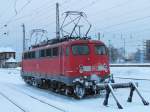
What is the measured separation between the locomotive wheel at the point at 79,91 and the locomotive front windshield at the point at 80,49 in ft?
5.64

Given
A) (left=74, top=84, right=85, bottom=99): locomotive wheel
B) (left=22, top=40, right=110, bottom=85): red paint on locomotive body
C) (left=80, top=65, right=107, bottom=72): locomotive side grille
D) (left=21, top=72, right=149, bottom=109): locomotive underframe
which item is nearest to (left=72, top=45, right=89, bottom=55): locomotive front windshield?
(left=22, top=40, right=110, bottom=85): red paint on locomotive body

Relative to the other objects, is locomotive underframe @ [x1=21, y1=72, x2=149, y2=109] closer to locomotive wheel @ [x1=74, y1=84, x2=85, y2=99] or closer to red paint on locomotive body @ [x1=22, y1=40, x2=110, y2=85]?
locomotive wheel @ [x1=74, y1=84, x2=85, y2=99]

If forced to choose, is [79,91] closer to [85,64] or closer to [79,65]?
[79,65]

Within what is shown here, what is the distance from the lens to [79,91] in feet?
67.6

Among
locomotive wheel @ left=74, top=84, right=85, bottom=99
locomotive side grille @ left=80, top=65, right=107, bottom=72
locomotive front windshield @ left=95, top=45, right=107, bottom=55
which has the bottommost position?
locomotive wheel @ left=74, top=84, right=85, bottom=99

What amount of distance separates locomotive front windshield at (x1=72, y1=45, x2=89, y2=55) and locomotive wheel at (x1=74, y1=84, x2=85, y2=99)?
1.72 meters

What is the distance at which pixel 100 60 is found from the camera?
2145 centimetres

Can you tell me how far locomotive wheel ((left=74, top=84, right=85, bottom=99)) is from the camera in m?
20.4

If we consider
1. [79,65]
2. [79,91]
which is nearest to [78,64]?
[79,65]

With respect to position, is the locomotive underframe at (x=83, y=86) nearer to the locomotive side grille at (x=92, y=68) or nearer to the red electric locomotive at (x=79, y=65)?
the red electric locomotive at (x=79, y=65)

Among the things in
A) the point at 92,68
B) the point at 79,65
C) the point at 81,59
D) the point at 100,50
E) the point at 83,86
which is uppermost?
the point at 100,50

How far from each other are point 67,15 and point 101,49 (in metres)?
3.75

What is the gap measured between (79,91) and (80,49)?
2.16 meters

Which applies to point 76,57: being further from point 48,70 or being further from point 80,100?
point 48,70
